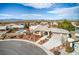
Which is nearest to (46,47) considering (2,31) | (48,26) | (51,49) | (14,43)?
(51,49)

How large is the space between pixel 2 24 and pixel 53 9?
56 centimetres

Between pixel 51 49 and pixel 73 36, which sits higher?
pixel 73 36

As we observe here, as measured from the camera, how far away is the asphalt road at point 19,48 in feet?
5.22

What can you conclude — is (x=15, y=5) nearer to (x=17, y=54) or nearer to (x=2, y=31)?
(x=2, y=31)

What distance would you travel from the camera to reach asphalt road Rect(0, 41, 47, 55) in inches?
62.6

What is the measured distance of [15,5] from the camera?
161 centimetres

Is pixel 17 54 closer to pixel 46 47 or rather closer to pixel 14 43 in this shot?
pixel 14 43

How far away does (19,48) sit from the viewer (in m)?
1.60
